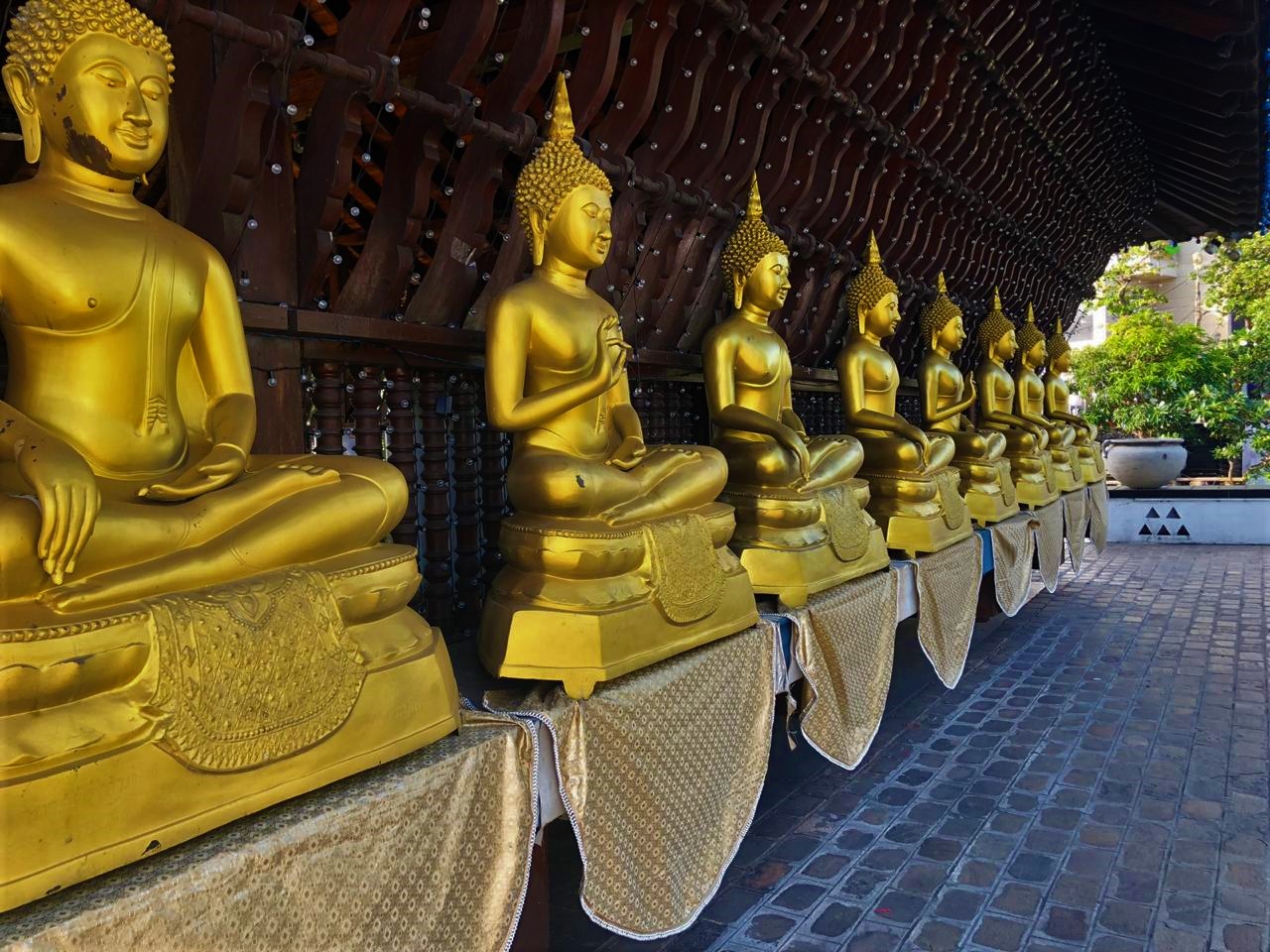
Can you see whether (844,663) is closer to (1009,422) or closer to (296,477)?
(296,477)

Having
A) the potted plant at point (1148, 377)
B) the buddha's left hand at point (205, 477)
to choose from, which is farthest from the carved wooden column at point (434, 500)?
the potted plant at point (1148, 377)

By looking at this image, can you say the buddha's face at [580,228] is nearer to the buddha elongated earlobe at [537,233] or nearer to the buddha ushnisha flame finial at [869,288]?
the buddha elongated earlobe at [537,233]

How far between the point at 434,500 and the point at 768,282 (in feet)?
4.38

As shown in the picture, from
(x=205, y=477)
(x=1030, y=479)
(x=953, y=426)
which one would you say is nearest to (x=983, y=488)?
(x=953, y=426)

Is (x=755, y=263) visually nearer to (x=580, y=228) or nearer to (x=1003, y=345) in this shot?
(x=580, y=228)

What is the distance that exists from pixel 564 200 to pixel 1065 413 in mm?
5265

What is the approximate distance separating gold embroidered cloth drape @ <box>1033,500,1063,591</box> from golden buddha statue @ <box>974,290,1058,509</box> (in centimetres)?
7

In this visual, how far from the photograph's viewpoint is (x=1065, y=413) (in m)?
6.37

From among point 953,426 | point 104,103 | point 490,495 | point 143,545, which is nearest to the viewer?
point 143,545

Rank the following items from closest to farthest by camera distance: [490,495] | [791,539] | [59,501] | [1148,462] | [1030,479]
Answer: [59,501] < [490,495] < [791,539] < [1030,479] < [1148,462]

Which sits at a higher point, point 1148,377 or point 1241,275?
point 1241,275

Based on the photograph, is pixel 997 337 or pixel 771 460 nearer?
pixel 771 460

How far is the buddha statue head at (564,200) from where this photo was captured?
2094 mm

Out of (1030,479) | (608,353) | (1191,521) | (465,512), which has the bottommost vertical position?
(1191,521)
